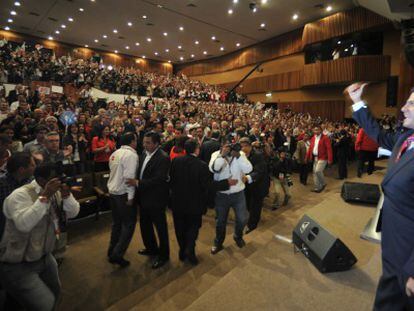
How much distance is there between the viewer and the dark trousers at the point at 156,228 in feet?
10.3

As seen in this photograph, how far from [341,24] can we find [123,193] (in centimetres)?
1357

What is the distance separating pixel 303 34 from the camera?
47.5 feet

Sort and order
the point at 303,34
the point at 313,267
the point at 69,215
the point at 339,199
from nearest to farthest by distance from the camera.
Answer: the point at 69,215 < the point at 313,267 < the point at 339,199 < the point at 303,34

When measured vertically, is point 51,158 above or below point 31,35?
below

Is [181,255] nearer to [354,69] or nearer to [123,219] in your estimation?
[123,219]

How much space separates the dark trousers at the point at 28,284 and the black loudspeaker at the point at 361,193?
4.38 meters

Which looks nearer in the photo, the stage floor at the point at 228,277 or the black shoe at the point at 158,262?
the stage floor at the point at 228,277

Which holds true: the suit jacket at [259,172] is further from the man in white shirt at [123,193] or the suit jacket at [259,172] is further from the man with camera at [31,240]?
the man with camera at [31,240]

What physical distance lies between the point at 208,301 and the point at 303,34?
608 inches

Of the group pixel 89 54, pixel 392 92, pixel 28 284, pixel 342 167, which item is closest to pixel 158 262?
pixel 28 284

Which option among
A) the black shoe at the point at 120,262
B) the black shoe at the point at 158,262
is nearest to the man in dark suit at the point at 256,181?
the black shoe at the point at 158,262

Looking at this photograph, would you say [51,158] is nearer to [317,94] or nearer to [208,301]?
[208,301]

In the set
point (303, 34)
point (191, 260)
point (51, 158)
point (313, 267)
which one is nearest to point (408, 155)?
point (313, 267)

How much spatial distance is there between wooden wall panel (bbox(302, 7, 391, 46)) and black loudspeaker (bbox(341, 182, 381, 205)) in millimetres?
9946
